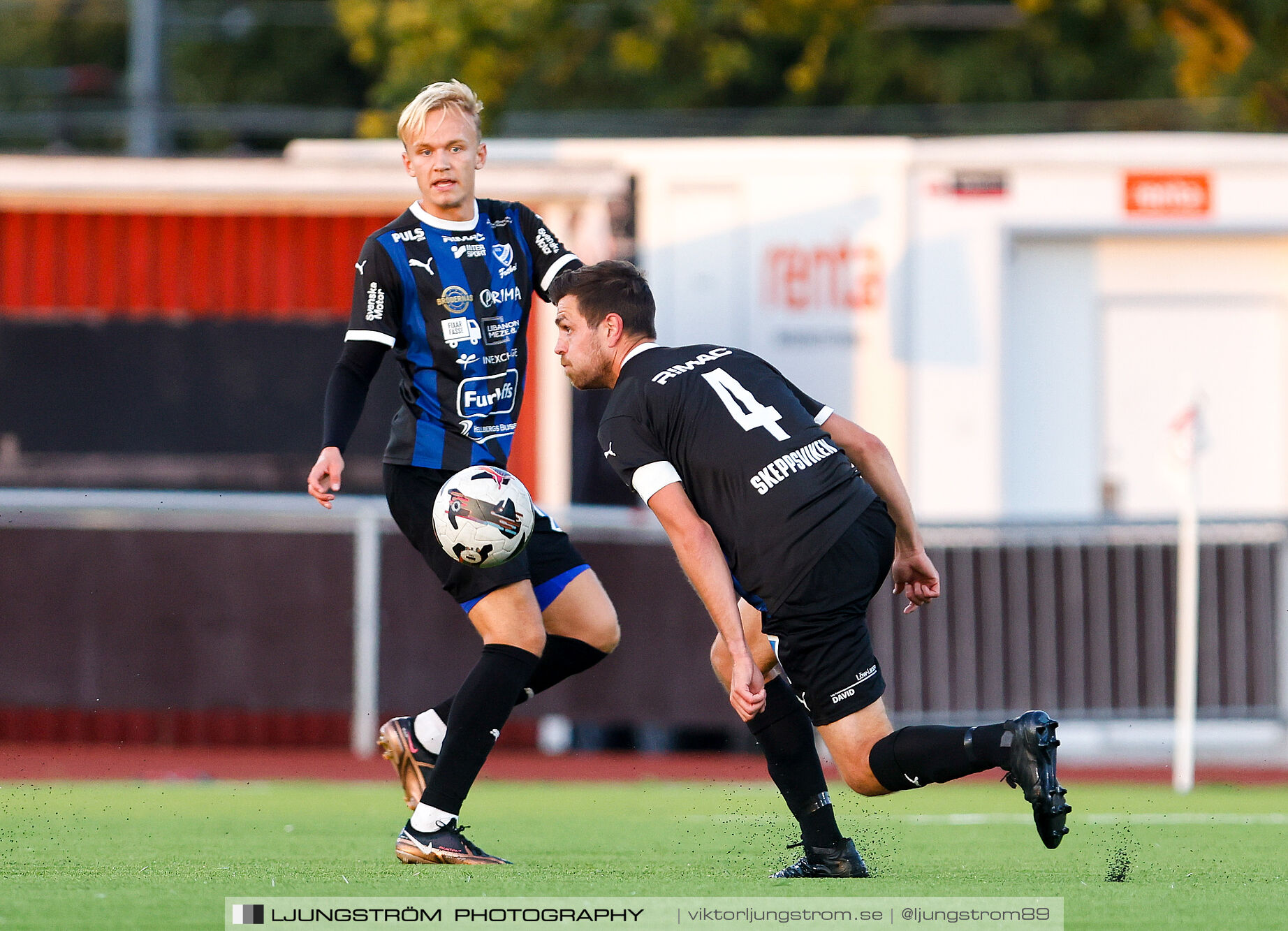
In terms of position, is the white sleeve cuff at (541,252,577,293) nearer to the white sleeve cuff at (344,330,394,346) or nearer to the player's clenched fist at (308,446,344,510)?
the white sleeve cuff at (344,330,394,346)

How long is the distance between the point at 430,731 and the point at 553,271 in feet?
4.92

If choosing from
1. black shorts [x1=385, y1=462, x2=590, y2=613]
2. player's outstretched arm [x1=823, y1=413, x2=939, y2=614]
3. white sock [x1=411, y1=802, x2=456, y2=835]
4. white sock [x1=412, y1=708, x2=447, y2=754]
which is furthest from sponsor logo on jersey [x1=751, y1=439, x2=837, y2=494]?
white sock [x1=412, y1=708, x2=447, y2=754]

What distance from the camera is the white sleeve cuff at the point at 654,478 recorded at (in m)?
4.70

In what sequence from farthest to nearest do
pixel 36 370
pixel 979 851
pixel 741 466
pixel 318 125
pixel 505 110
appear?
pixel 318 125, pixel 505 110, pixel 36 370, pixel 979 851, pixel 741 466

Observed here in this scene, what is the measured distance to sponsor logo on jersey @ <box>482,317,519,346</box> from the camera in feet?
18.1

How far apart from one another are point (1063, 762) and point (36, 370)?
23.9 feet

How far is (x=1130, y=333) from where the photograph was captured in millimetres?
12578

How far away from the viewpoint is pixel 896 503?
510 centimetres

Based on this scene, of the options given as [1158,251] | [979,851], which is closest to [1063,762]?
[1158,251]

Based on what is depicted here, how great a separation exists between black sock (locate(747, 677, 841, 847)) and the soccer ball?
877 millimetres

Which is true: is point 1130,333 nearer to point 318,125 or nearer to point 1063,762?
point 1063,762

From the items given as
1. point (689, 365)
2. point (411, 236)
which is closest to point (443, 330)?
point (411, 236)

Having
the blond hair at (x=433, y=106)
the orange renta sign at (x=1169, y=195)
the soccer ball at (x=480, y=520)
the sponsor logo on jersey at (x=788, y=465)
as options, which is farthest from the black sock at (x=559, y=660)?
the orange renta sign at (x=1169, y=195)

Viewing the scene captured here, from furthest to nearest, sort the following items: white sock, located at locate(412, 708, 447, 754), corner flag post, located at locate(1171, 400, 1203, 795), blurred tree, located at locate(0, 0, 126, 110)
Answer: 1. blurred tree, located at locate(0, 0, 126, 110)
2. corner flag post, located at locate(1171, 400, 1203, 795)
3. white sock, located at locate(412, 708, 447, 754)
